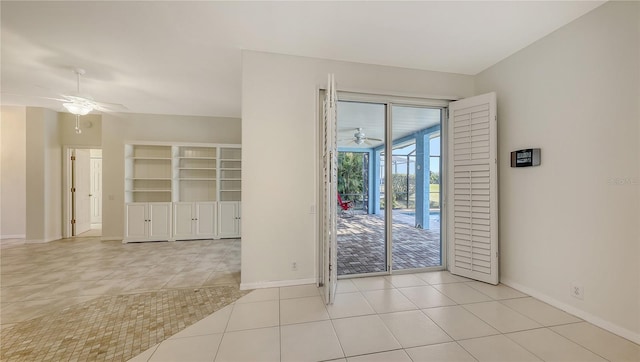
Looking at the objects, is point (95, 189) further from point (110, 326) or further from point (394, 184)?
point (394, 184)

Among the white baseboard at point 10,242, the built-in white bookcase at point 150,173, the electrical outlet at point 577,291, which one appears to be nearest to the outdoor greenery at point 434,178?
the electrical outlet at point 577,291

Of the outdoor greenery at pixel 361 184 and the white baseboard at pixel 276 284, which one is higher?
the outdoor greenery at pixel 361 184

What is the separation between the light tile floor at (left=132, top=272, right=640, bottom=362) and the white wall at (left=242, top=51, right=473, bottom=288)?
42 cm

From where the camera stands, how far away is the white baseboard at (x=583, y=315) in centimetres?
200

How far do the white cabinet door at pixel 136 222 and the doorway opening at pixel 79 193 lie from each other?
1360 mm

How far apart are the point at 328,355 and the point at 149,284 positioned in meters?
2.68

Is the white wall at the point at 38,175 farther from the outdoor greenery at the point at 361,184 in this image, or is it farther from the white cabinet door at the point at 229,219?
the outdoor greenery at the point at 361,184

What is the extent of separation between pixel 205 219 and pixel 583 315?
20.5 feet

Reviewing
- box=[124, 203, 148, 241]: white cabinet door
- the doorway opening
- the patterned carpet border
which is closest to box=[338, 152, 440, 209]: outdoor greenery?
the patterned carpet border

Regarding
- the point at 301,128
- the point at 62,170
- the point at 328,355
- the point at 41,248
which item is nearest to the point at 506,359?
the point at 328,355

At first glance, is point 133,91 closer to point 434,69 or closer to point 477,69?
point 434,69

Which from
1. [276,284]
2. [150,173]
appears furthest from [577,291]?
[150,173]

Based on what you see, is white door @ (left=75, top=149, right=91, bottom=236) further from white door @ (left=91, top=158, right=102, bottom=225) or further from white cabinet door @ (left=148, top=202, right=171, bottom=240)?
white cabinet door @ (left=148, top=202, right=171, bottom=240)

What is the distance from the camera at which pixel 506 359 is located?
1.76 m
